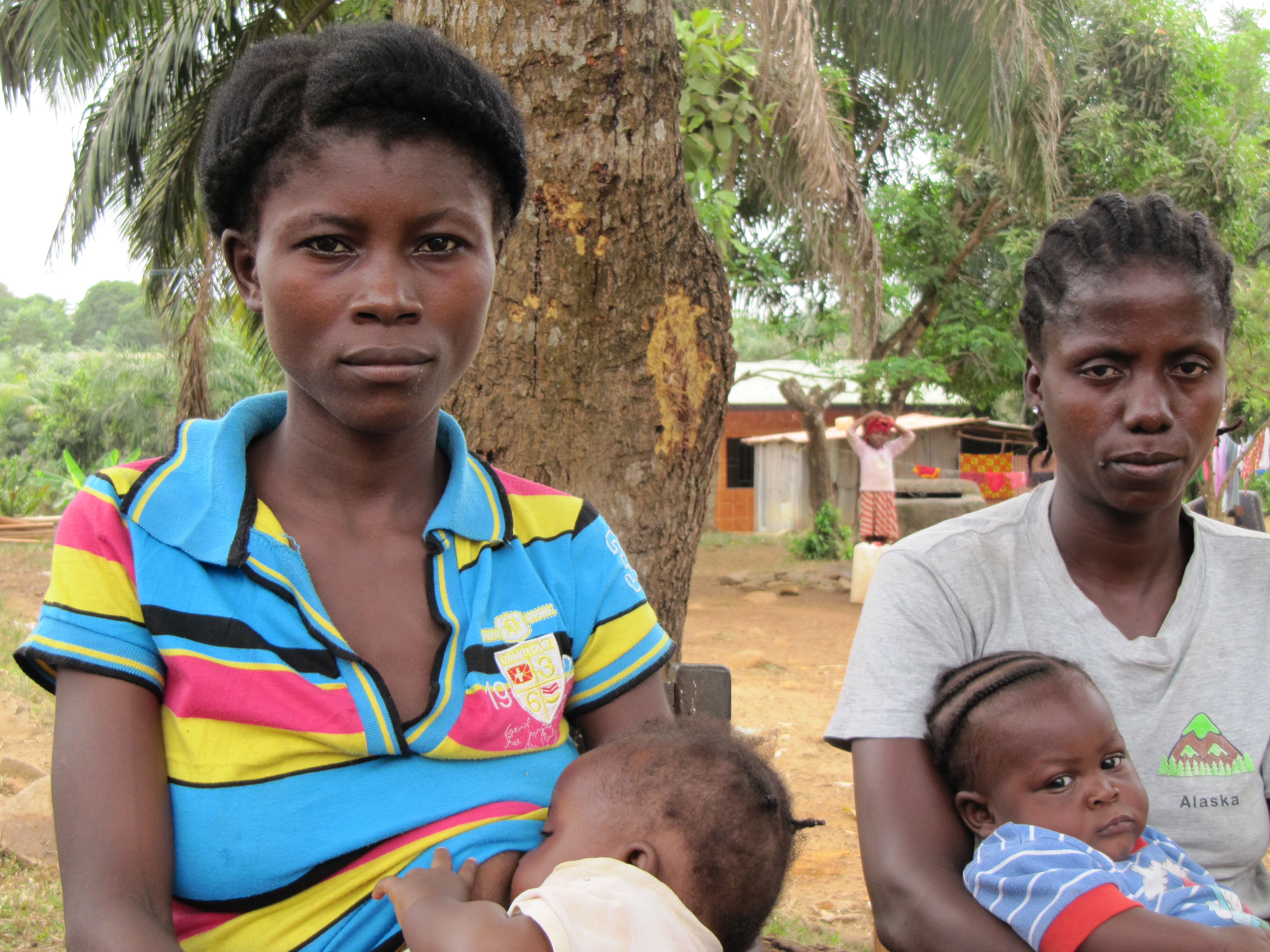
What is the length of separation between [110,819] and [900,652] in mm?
1258

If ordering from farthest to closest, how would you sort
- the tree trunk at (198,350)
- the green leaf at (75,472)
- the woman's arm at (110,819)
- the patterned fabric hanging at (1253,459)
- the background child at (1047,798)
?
the patterned fabric hanging at (1253,459) < the green leaf at (75,472) < the tree trunk at (198,350) < the background child at (1047,798) < the woman's arm at (110,819)

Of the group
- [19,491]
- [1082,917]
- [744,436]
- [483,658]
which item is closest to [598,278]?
[483,658]

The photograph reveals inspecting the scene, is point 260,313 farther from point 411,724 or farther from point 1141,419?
point 1141,419

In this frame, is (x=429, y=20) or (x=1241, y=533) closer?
(x=1241, y=533)

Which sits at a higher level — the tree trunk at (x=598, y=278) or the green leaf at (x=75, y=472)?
the tree trunk at (x=598, y=278)

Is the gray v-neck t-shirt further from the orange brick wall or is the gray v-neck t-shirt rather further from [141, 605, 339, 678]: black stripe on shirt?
the orange brick wall

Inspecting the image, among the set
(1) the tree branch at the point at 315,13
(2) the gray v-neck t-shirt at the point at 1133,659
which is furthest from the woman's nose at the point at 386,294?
(1) the tree branch at the point at 315,13

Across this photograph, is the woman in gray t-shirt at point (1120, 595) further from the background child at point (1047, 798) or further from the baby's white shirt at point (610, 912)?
the baby's white shirt at point (610, 912)

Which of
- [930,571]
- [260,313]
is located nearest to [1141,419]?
[930,571]

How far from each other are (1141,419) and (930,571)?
446 mm

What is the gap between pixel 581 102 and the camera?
2.73m

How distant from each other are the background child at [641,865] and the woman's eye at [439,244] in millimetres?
787

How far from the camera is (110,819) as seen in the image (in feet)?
4.49

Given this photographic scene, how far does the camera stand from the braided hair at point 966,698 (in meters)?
1.83
